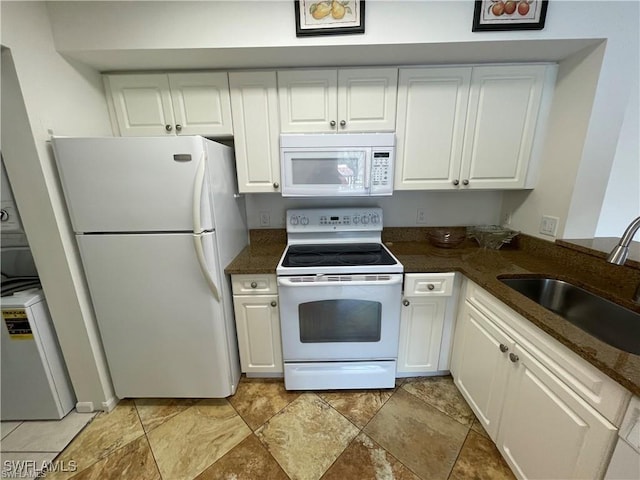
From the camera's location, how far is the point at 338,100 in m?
1.59

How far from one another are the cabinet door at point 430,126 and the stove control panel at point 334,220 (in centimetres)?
32

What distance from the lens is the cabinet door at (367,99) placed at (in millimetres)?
1551

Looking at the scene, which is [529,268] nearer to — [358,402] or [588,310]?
[588,310]

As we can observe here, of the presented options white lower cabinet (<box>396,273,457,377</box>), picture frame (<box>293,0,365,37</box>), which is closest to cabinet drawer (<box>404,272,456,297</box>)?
white lower cabinet (<box>396,273,457,377</box>)

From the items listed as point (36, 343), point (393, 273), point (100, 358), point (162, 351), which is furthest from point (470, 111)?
point (36, 343)

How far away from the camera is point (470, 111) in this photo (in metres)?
1.58

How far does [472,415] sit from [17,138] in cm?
289

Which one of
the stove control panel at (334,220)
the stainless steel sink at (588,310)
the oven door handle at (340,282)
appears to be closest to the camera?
the stainless steel sink at (588,310)

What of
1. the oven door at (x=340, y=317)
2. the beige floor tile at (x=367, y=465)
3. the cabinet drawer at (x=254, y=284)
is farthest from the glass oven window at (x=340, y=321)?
the beige floor tile at (x=367, y=465)

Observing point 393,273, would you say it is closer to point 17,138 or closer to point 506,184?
point 506,184

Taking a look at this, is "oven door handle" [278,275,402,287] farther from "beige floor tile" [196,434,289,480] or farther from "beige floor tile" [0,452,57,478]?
"beige floor tile" [0,452,57,478]

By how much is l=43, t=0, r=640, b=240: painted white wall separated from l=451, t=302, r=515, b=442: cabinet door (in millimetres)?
1139

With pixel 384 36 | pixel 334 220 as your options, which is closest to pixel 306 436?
pixel 334 220

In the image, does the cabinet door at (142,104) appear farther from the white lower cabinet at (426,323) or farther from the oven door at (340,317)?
the white lower cabinet at (426,323)
